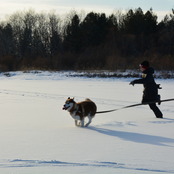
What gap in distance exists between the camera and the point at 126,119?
25.4ft

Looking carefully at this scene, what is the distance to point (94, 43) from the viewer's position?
44281 mm

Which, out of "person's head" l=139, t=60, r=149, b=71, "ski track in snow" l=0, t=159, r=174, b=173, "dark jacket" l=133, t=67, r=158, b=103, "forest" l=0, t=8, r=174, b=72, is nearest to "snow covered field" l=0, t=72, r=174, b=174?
"ski track in snow" l=0, t=159, r=174, b=173

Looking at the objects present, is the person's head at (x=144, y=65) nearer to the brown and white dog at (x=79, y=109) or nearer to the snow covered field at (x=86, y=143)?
the snow covered field at (x=86, y=143)

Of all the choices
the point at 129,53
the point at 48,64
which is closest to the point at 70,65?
the point at 48,64

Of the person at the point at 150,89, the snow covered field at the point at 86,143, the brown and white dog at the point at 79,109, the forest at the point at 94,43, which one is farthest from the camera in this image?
the forest at the point at 94,43

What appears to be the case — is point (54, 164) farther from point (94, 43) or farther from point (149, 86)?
point (94, 43)

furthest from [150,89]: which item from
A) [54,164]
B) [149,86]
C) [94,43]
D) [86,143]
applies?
[94,43]

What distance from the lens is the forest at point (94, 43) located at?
99.2 ft

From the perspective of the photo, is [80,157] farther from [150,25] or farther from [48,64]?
[150,25]

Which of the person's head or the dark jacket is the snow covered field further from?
the person's head

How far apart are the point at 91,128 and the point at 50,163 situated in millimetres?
2659

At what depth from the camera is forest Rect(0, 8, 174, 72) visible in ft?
99.2

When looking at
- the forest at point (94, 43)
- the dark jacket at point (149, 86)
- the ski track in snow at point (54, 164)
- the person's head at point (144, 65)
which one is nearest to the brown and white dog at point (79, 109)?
the dark jacket at point (149, 86)

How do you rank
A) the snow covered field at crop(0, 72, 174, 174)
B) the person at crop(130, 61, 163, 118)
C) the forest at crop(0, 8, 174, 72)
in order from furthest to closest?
1. the forest at crop(0, 8, 174, 72)
2. the person at crop(130, 61, 163, 118)
3. the snow covered field at crop(0, 72, 174, 174)
